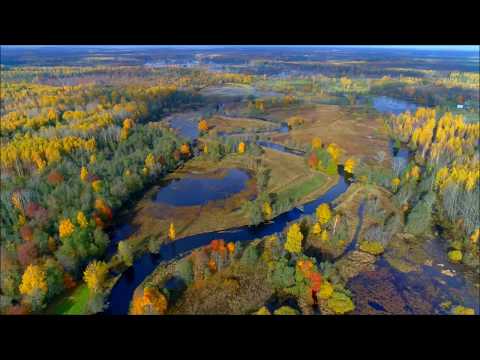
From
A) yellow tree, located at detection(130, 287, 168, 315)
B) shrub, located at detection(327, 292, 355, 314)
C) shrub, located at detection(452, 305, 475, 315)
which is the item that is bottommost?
shrub, located at detection(327, 292, 355, 314)

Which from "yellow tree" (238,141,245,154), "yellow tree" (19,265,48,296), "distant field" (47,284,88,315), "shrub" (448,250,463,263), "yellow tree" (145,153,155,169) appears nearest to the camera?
"yellow tree" (19,265,48,296)

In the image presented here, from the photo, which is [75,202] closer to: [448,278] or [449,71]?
[448,278]

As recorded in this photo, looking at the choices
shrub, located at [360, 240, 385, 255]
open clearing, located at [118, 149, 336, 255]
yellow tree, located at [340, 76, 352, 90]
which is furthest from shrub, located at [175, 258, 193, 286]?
yellow tree, located at [340, 76, 352, 90]

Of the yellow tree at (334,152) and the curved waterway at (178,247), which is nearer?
the curved waterway at (178,247)

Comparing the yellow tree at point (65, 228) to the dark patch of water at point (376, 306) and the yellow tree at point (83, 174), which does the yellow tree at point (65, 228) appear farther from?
the dark patch of water at point (376, 306)

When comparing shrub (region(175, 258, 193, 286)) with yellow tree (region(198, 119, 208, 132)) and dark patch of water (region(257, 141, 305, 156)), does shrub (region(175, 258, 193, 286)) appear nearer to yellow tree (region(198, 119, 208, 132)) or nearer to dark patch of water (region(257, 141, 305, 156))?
dark patch of water (region(257, 141, 305, 156))

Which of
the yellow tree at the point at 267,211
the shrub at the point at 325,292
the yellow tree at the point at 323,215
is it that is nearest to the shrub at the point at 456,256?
the yellow tree at the point at 323,215

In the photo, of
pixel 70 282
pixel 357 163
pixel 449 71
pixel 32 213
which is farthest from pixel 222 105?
pixel 70 282
